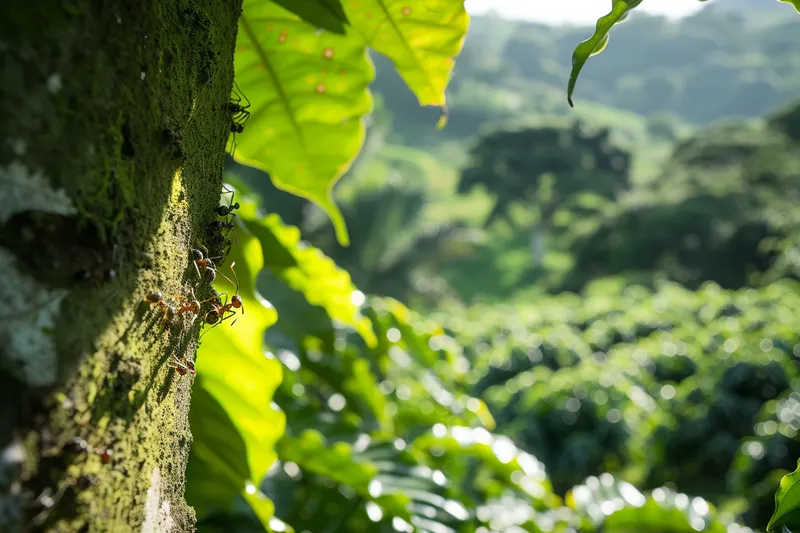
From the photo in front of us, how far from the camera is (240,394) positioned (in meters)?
0.78

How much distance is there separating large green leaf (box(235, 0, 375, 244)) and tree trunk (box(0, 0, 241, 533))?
0.37 metres

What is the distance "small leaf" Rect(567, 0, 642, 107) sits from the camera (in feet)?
1.56

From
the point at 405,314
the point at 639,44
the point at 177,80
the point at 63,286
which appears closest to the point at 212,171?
the point at 177,80

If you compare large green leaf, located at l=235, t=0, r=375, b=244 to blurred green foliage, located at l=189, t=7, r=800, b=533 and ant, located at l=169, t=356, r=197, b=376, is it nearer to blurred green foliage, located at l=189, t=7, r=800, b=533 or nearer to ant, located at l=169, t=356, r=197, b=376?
blurred green foliage, located at l=189, t=7, r=800, b=533

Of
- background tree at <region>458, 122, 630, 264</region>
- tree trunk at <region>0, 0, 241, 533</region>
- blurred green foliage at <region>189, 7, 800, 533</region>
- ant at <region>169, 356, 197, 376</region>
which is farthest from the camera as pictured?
background tree at <region>458, 122, 630, 264</region>

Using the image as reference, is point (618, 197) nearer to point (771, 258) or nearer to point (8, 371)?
point (771, 258)

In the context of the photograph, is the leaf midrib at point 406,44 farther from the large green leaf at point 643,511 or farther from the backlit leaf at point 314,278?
the large green leaf at point 643,511

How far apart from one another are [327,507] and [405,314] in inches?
21.9

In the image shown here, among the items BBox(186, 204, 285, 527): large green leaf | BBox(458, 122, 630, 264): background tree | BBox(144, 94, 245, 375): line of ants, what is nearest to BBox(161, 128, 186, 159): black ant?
BBox(144, 94, 245, 375): line of ants

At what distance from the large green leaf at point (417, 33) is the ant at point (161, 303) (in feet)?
1.38

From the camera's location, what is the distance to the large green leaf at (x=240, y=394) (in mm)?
745

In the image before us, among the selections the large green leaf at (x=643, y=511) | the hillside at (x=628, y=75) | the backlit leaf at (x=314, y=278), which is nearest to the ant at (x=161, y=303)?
the backlit leaf at (x=314, y=278)

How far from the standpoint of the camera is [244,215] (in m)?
0.97

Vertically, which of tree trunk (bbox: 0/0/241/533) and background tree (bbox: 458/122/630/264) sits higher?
tree trunk (bbox: 0/0/241/533)
